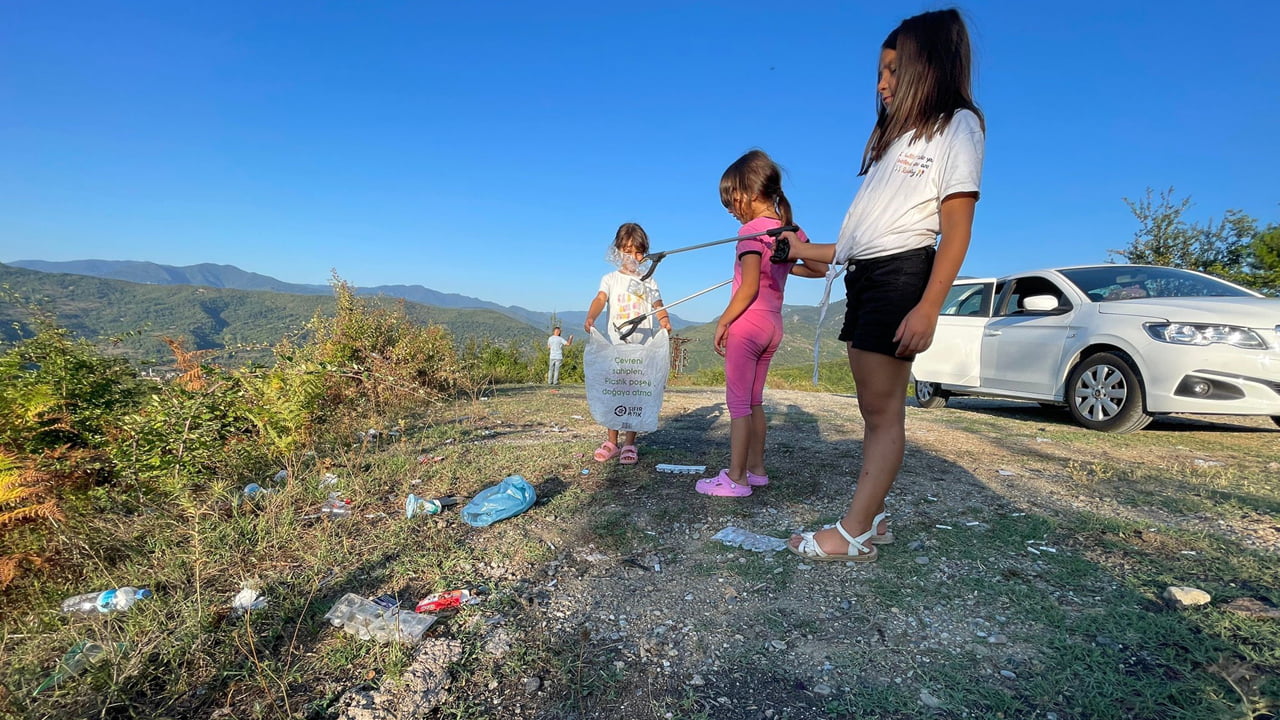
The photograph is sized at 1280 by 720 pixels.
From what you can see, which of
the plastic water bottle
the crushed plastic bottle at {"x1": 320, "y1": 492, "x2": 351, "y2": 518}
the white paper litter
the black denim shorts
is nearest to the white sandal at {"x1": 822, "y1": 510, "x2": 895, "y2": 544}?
the black denim shorts

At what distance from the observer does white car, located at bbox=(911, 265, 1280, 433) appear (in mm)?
4090

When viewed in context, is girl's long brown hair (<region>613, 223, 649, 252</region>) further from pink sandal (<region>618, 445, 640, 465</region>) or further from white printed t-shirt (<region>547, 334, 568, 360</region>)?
white printed t-shirt (<region>547, 334, 568, 360</region>)

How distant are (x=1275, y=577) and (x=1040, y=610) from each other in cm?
89

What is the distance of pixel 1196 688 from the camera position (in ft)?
4.19

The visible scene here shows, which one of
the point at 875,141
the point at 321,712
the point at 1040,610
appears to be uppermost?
the point at 875,141

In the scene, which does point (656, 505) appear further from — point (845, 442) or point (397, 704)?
point (845, 442)

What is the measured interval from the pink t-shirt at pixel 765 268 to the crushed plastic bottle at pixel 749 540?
1124 mm

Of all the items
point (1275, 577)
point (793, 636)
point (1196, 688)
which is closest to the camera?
point (1196, 688)

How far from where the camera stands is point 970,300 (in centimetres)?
641

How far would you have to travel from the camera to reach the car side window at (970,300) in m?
6.13

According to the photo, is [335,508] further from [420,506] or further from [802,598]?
[802,598]

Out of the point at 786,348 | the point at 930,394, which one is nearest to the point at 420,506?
the point at 930,394

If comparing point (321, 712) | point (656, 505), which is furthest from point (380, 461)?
point (321, 712)

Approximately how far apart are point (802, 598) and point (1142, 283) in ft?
17.6
